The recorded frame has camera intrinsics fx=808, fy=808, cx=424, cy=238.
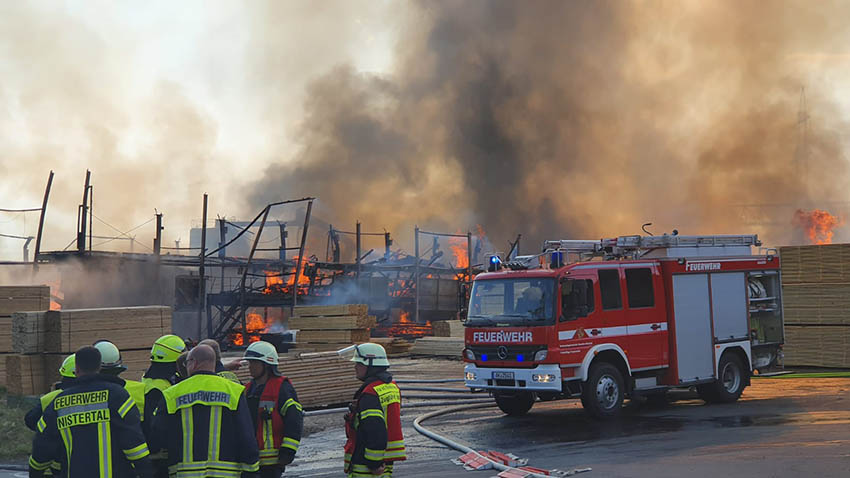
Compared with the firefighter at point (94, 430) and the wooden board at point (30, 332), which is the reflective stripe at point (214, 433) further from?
the wooden board at point (30, 332)

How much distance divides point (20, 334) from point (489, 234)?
38122 millimetres

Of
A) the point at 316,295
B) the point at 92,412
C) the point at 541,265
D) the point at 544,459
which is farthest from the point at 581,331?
the point at 316,295

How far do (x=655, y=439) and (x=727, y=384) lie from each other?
170 inches

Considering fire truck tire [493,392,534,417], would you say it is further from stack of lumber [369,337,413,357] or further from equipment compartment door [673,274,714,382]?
stack of lumber [369,337,413,357]

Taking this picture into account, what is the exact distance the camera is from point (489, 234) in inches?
2007

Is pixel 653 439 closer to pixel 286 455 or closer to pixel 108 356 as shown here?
pixel 286 455

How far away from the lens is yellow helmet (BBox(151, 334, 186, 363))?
19.7 feet

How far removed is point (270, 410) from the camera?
571 cm

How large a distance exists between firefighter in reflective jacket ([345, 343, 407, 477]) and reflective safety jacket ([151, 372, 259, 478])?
3.01 feet

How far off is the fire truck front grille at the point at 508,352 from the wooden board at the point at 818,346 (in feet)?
37.5

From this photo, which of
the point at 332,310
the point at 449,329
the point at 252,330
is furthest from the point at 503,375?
the point at 252,330

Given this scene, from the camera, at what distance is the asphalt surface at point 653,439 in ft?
29.8

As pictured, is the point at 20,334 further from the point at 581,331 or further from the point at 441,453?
the point at 581,331

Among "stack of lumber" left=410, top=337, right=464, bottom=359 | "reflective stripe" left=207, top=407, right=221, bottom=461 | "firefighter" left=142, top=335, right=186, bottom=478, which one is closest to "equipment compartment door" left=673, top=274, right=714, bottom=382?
"firefighter" left=142, top=335, right=186, bottom=478
